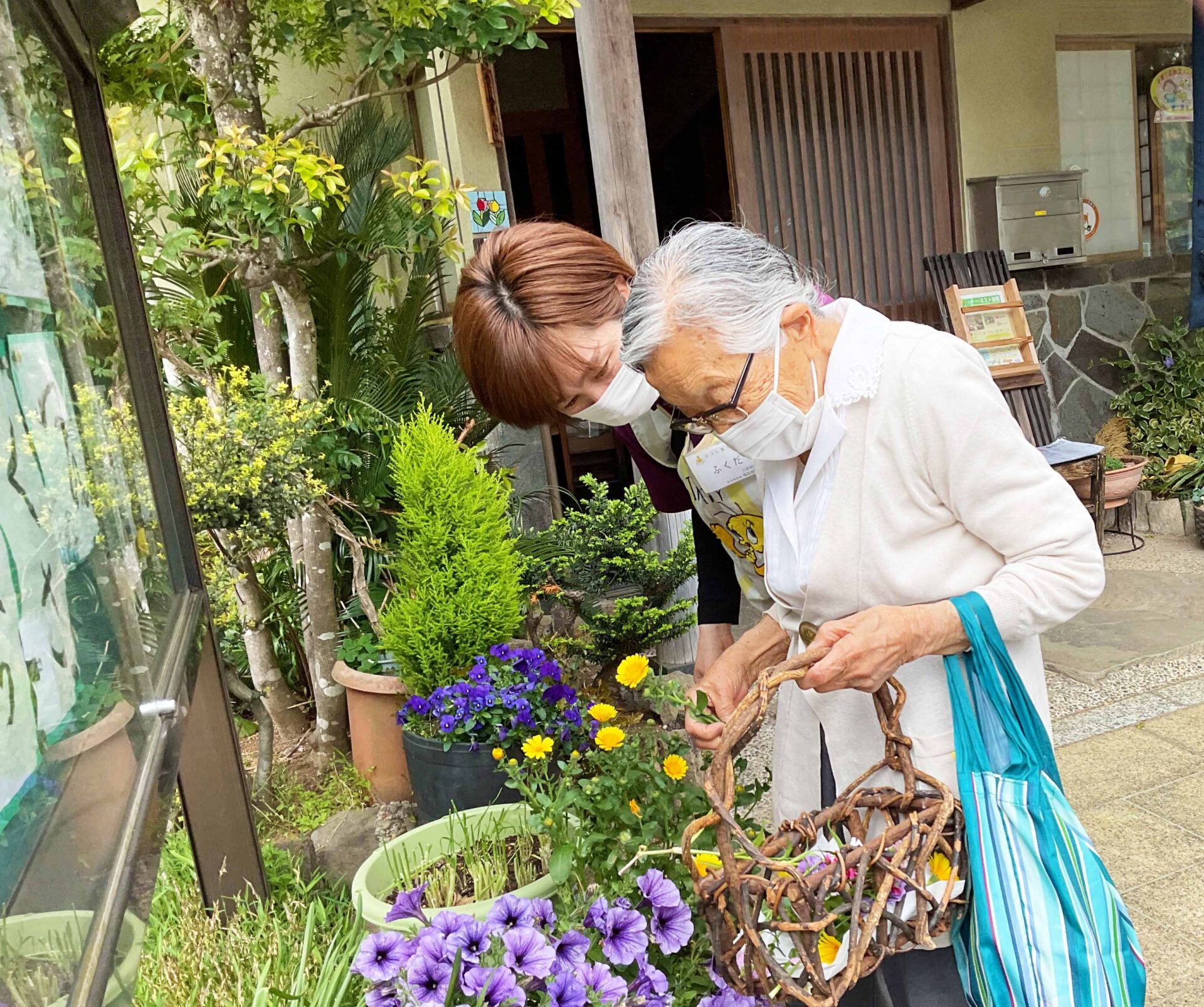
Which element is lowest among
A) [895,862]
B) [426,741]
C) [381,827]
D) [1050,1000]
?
[381,827]

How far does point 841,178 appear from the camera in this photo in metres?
5.14

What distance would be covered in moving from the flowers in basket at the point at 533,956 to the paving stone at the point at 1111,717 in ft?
7.99

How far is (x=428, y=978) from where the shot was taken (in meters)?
1.10

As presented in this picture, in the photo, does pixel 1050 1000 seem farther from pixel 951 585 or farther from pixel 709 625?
pixel 709 625

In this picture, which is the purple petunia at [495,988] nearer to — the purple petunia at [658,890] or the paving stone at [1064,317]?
the purple petunia at [658,890]

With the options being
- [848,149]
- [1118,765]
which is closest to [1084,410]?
[848,149]

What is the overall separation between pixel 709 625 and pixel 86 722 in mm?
1160

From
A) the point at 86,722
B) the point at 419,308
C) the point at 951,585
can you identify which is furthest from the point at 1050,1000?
the point at 419,308

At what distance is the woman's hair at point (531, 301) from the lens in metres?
1.61

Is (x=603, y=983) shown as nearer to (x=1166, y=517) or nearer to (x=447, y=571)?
(x=447, y=571)

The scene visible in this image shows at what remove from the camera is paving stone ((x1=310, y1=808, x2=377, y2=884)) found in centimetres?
269

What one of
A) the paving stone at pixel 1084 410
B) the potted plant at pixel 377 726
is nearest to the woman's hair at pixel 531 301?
the potted plant at pixel 377 726

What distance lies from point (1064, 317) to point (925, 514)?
203 inches

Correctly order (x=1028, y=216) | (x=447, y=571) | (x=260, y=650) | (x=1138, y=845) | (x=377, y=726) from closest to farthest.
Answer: (x=1138, y=845)
(x=447, y=571)
(x=377, y=726)
(x=260, y=650)
(x=1028, y=216)
